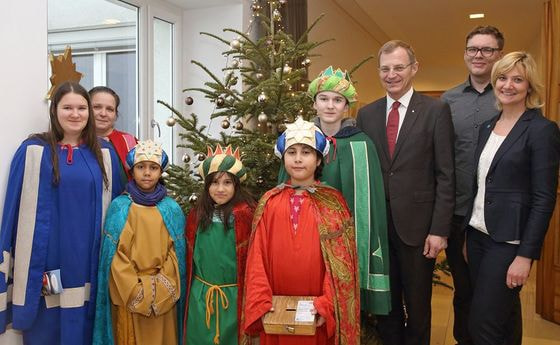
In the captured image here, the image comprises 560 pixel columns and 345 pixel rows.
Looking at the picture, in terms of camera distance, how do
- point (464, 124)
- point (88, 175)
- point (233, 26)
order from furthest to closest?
1. point (233, 26)
2. point (464, 124)
3. point (88, 175)

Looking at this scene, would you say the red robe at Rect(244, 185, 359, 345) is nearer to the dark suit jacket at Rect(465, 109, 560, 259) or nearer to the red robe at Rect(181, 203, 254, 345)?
the red robe at Rect(181, 203, 254, 345)

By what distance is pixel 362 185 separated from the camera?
2408mm

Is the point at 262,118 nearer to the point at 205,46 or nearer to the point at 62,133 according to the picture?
the point at 62,133

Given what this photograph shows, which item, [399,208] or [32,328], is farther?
[399,208]

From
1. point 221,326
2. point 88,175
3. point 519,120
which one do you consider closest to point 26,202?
point 88,175

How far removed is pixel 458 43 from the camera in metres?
8.91

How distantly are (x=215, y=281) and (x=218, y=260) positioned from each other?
0.10 m

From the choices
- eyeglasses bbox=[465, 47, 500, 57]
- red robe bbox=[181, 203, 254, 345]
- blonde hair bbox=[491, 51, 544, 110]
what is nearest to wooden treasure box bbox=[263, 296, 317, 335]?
red robe bbox=[181, 203, 254, 345]

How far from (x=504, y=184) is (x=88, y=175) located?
189 centimetres

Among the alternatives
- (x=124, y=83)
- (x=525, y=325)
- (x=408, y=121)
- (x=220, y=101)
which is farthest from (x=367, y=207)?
(x=525, y=325)

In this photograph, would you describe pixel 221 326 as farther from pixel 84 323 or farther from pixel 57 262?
pixel 57 262

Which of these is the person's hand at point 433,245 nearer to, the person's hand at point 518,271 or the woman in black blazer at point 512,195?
the woman in black blazer at point 512,195

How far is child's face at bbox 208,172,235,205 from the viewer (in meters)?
2.41

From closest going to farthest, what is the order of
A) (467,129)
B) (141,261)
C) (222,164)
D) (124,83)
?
1. (141,261)
2. (222,164)
3. (467,129)
4. (124,83)
